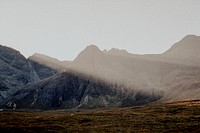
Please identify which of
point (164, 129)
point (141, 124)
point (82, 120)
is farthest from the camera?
point (82, 120)

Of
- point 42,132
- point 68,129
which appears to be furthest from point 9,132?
point 68,129

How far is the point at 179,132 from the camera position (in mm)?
77188

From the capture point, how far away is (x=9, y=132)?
279 feet

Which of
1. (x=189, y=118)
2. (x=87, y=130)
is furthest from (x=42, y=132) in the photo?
(x=189, y=118)

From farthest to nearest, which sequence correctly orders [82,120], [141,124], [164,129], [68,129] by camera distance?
[82,120] → [141,124] → [68,129] → [164,129]

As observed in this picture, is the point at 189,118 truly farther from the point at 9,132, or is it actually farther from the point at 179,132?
the point at 9,132

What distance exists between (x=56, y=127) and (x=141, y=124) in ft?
77.0

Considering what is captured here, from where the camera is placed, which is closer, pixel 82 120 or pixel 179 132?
pixel 179 132

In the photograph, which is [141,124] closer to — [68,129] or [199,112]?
[68,129]

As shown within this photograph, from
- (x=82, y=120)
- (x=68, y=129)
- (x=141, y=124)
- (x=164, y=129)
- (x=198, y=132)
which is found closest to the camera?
(x=198, y=132)

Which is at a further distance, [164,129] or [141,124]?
[141,124]

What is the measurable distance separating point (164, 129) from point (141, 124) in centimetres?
1294

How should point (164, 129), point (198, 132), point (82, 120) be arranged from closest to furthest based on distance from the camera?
point (198, 132), point (164, 129), point (82, 120)

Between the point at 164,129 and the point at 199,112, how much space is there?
124 ft
